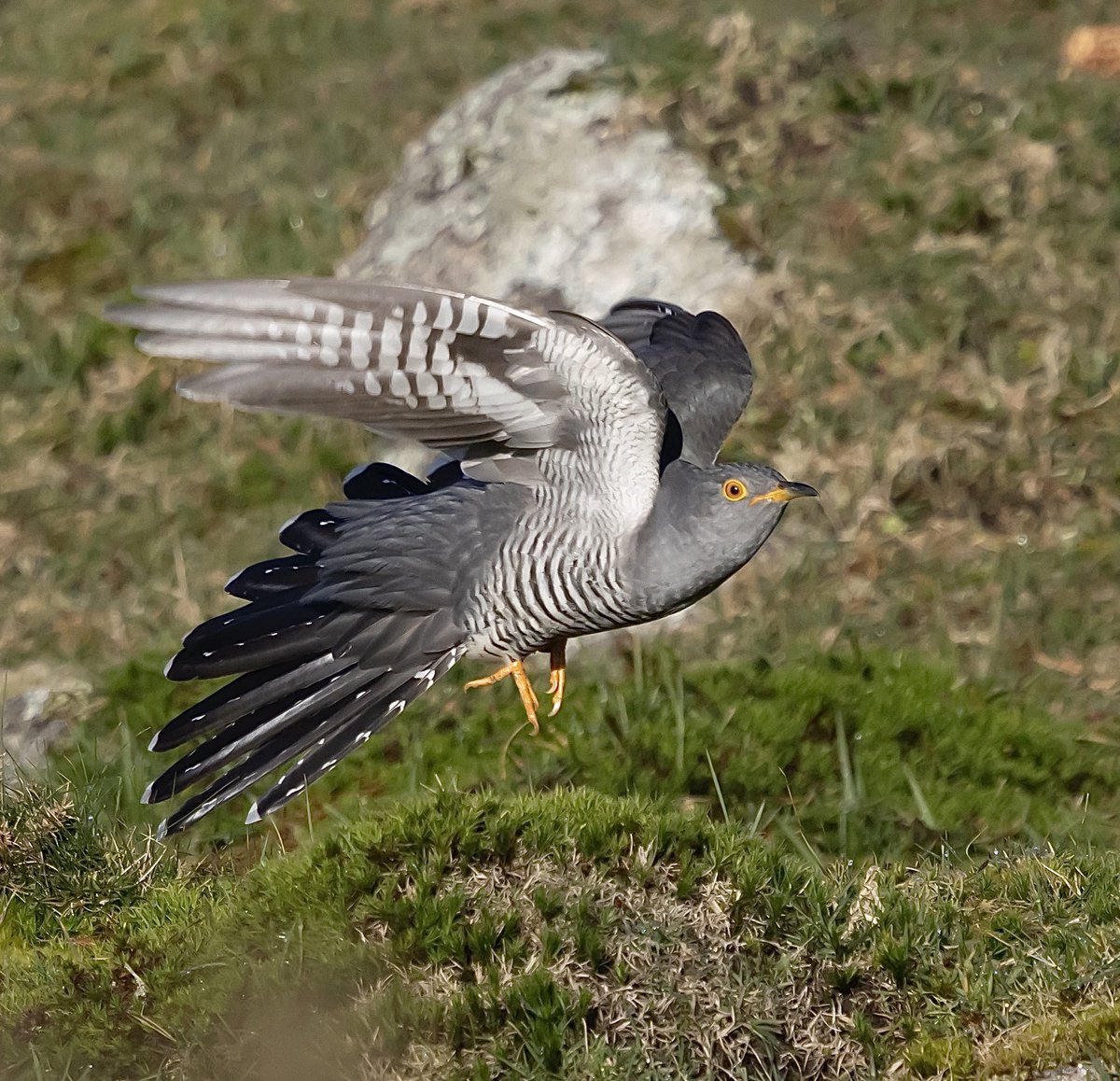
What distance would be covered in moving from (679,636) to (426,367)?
2.37 meters

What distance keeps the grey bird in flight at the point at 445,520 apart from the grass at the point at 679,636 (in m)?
0.36

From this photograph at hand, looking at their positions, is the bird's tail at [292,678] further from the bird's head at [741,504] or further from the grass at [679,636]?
the bird's head at [741,504]

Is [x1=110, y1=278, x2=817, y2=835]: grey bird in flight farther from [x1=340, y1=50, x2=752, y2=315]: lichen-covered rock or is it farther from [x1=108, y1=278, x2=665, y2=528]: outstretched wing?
[x1=340, y1=50, x2=752, y2=315]: lichen-covered rock

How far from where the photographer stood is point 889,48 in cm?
858

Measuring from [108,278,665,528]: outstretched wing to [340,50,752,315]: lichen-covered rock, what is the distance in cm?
272

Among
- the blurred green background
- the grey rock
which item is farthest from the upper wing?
the grey rock

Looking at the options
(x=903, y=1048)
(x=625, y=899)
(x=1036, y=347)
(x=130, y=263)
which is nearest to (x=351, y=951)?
(x=625, y=899)

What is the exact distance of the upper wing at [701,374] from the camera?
15.6 feet

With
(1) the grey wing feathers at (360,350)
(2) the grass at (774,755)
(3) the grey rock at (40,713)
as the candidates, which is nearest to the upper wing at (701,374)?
(1) the grey wing feathers at (360,350)

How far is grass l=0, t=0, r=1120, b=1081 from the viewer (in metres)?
3.37

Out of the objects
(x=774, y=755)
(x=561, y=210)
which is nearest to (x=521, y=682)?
(x=774, y=755)

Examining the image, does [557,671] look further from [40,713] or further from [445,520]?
[40,713]

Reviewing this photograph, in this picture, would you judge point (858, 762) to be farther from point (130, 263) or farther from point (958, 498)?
point (130, 263)

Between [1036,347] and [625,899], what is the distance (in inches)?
163
